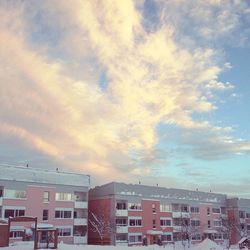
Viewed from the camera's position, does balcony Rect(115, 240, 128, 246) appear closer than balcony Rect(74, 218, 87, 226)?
No

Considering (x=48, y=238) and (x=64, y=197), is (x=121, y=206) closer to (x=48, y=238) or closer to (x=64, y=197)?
(x=64, y=197)

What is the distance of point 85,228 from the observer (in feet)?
254

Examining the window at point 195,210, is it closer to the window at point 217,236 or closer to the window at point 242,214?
the window at point 217,236

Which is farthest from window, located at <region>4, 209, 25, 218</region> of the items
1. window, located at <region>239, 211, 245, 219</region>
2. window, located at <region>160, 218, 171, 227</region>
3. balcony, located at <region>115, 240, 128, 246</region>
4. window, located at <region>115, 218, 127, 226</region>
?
window, located at <region>239, 211, 245, 219</region>

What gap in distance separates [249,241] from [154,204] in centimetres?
2251

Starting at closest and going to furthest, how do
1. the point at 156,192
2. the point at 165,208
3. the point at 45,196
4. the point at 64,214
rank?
the point at 45,196 → the point at 64,214 → the point at 156,192 → the point at 165,208

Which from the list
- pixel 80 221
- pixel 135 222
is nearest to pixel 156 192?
pixel 135 222

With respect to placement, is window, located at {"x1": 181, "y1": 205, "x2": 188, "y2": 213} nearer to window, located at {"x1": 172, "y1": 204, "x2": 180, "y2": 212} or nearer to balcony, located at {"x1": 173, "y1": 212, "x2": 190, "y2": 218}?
balcony, located at {"x1": 173, "y1": 212, "x2": 190, "y2": 218}

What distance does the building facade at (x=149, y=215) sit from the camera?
81000mm

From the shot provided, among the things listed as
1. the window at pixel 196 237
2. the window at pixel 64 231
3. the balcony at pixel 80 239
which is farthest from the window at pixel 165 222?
the window at pixel 64 231

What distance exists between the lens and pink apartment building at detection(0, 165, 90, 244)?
225ft

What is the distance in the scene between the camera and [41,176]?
73.5 meters

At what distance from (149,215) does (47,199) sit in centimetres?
2362

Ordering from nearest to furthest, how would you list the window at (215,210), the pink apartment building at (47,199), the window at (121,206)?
the pink apartment building at (47,199), the window at (121,206), the window at (215,210)
